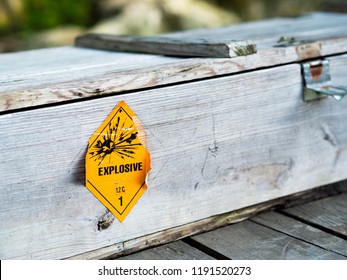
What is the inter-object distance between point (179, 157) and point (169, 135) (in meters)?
0.07

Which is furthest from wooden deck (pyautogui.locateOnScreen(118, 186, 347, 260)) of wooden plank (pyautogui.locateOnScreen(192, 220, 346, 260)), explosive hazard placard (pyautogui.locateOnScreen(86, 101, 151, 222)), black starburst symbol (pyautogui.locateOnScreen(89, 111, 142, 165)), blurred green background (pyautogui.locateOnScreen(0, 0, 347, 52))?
blurred green background (pyautogui.locateOnScreen(0, 0, 347, 52))

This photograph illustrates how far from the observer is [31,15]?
8164 millimetres

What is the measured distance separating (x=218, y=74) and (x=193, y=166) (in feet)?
0.83

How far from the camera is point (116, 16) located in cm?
704

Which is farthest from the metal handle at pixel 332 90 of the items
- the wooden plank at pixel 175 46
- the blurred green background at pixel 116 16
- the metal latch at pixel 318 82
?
the blurred green background at pixel 116 16

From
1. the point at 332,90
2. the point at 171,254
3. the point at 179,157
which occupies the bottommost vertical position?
the point at 171,254

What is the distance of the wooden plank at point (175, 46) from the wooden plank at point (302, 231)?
48cm

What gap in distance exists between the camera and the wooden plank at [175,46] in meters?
2.05

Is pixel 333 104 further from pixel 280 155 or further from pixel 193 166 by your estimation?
pixel 193 166

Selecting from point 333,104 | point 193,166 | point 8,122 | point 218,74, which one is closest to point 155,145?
point 193,166

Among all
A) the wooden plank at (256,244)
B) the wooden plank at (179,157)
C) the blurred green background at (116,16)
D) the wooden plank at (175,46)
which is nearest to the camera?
the wooden plank at (179,157)

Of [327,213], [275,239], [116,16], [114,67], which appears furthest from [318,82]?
[116,16]

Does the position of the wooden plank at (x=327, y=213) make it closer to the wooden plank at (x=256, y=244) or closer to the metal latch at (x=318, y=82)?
the wooden plank at (x=256, y=244)

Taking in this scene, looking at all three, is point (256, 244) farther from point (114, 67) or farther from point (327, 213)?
point (114, 67)
